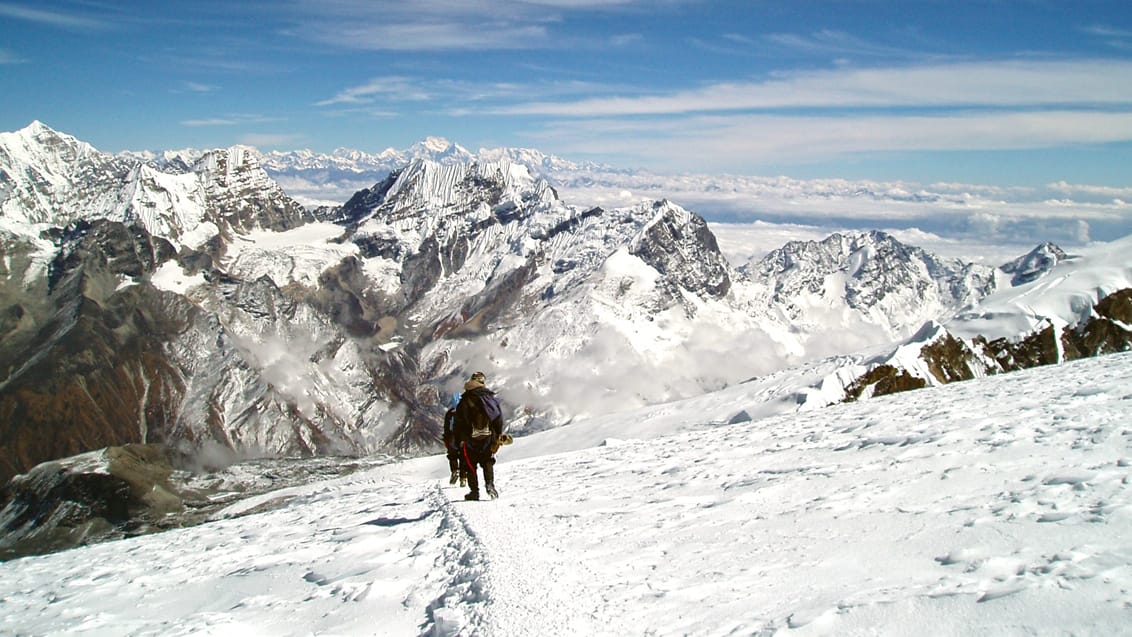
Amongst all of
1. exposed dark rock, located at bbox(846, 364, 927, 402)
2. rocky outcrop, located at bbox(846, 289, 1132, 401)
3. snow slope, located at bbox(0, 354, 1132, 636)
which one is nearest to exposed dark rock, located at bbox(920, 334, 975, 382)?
rocky outcrop, located at bbox(846, 289, 1132, 401)

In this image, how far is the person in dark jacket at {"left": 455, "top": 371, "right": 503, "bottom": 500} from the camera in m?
17.9

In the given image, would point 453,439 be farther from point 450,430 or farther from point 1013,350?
point 1013,350

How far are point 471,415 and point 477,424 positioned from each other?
284mm

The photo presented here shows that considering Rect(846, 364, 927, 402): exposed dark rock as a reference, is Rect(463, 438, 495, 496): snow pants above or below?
above

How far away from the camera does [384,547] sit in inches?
586

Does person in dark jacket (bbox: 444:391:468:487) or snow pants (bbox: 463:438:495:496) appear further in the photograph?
person in dark jacket (bbox: 444:391:468:487)

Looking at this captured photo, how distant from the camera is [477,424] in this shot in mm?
18141

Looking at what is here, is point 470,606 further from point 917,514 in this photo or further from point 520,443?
point 520,443

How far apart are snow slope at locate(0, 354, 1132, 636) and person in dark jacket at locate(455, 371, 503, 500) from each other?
1442 millimetres

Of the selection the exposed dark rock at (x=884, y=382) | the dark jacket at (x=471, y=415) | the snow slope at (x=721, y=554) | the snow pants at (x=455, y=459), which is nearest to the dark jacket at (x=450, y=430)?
the snow pants at (x=455, y=459)

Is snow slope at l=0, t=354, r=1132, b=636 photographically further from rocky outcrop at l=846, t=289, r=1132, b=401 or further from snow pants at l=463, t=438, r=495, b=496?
rocky outcrop at l=846, t=289, r=1132, b=401

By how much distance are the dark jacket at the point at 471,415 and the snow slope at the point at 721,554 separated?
1951 millimetres

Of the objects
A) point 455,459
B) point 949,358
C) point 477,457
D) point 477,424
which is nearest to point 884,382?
point 949,358

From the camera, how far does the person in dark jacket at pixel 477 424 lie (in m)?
17.9
